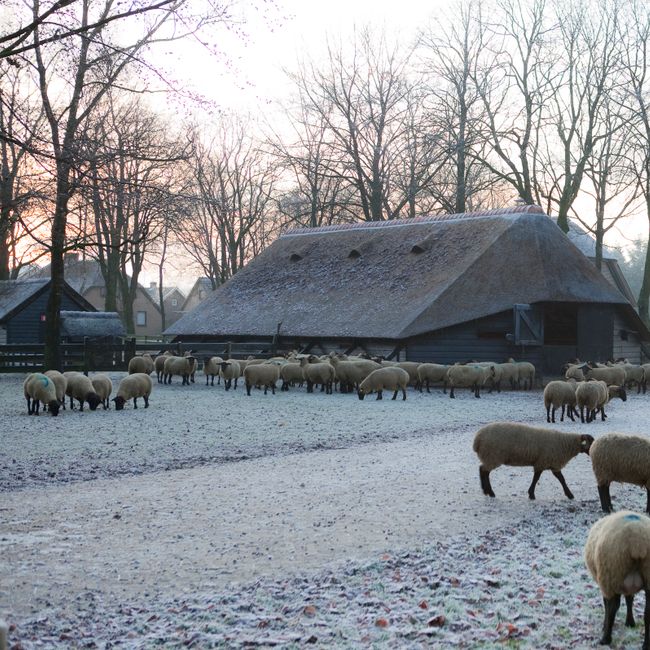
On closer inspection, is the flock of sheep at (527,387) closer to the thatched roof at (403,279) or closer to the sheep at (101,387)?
the sheep at (101,387)

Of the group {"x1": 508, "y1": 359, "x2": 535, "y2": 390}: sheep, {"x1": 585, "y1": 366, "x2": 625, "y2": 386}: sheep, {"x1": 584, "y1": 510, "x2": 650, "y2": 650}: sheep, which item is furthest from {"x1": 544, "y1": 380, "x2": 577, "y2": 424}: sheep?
{"x1": 584, "y1": 510, "x2": 650, "y2": 650}: sheep

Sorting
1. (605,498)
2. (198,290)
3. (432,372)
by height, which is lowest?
(605,498)

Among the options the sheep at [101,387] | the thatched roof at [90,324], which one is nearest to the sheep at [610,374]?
the sheep at [101,387]

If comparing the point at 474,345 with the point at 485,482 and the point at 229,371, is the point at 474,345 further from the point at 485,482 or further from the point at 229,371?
the point at 485,482

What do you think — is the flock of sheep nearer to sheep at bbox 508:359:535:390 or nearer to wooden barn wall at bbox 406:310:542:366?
sheep at bbox 508:359:535:390

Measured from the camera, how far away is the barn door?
30156 millimetres

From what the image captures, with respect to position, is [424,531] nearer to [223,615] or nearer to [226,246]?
[223,615]

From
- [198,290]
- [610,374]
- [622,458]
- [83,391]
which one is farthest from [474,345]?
[198,290]

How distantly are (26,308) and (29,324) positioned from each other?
88 centimetres

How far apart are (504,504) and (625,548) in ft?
15.4

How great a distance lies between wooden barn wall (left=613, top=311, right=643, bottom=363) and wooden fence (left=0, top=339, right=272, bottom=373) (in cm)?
1373

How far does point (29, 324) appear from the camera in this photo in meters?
43.7

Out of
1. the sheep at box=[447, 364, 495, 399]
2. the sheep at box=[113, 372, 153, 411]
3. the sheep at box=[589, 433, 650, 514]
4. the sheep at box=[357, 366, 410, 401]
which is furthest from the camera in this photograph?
the sheep at box=[447, 364, 495, 399]

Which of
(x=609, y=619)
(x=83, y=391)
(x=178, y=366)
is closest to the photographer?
(x=609, y=619)
